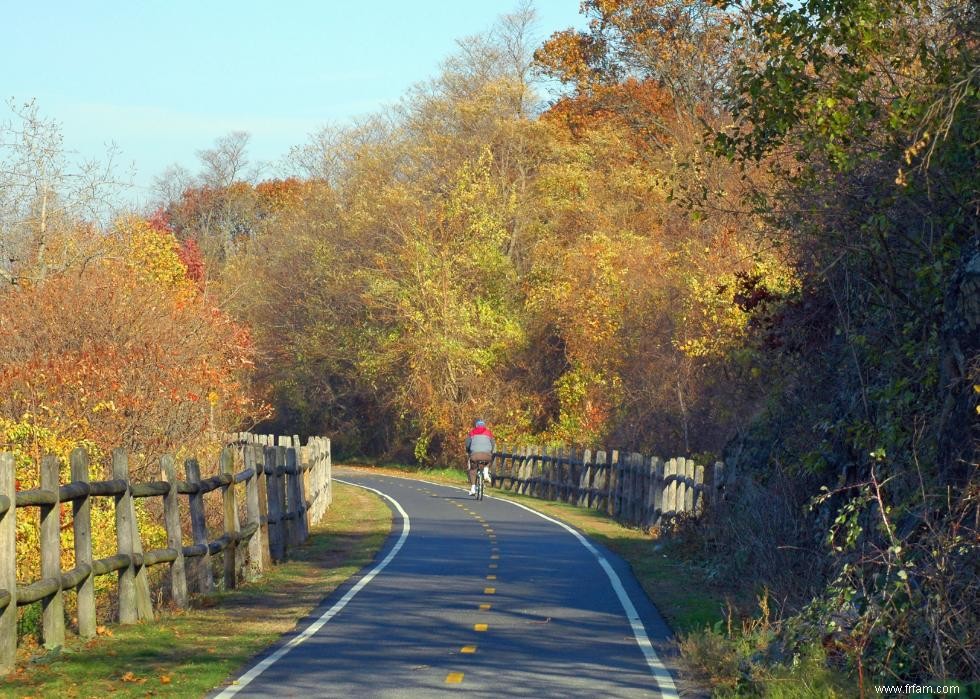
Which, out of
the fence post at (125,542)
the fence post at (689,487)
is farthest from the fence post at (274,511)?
the fence post at (689,487)

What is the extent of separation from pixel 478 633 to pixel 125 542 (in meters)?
3.47

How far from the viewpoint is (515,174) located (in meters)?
54.5

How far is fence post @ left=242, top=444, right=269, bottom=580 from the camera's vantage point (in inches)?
720

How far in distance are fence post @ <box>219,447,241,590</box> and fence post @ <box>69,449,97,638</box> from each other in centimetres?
430

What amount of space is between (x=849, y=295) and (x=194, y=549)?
771 centimetres

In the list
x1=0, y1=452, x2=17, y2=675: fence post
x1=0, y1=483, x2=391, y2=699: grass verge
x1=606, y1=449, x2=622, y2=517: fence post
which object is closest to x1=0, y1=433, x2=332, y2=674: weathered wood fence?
x1=0, y1=452, x2=17, y2=675: fence post

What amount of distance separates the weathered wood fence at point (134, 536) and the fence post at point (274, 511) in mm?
14

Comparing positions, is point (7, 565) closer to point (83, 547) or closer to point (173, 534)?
point (83, 547)

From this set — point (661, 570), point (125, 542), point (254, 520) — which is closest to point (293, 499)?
point (254, 520)

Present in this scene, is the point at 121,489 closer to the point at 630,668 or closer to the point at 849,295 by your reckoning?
the point at 630,668

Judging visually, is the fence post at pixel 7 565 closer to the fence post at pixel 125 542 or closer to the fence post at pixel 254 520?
the fence post at pixel 125 542

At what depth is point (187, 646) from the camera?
12.4m

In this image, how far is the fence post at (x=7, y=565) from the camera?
1079 cm

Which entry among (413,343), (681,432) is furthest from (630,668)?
(413,343)
